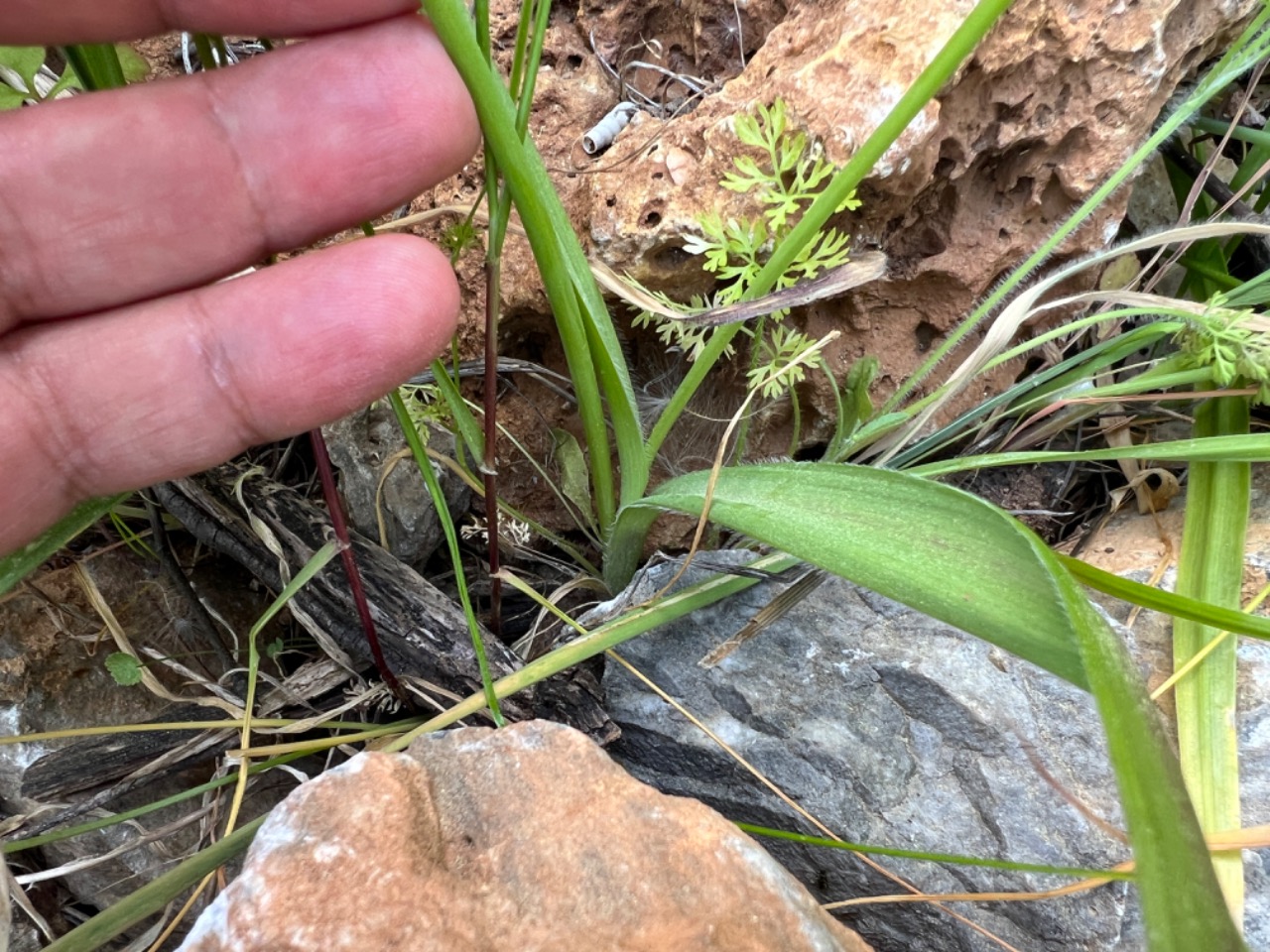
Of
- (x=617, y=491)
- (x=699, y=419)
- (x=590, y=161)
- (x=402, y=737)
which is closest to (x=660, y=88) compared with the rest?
(x=590, y=161)

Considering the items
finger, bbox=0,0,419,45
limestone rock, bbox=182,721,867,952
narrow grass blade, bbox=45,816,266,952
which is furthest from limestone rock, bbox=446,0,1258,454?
narrow grass blade, bbox=45,816,266,952

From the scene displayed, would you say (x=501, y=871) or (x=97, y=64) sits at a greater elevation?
(x=97, y=64)

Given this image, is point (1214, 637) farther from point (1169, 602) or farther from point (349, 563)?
point (349, 563)

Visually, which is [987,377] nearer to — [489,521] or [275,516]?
[489,521]

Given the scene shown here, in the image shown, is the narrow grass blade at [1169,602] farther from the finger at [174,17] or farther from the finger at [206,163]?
the finger at [174,17]

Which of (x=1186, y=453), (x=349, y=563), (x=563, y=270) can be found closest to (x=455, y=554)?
(x=349, y=563)

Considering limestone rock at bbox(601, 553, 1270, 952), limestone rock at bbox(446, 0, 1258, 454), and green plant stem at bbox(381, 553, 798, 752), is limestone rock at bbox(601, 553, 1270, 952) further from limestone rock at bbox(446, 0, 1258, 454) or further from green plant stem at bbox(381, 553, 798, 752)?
limestone rock at bbox(446, 0, 1258, 454)
